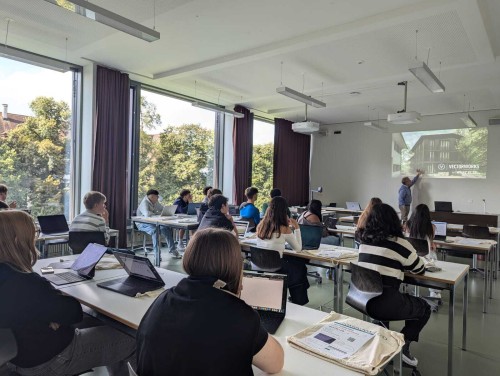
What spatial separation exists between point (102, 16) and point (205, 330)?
3.07 metres

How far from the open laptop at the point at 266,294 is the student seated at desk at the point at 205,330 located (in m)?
0.51

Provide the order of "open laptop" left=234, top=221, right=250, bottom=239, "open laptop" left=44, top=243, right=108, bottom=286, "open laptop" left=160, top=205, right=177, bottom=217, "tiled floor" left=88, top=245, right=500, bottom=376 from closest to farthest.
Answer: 1. "open laptop" left=44, top=243, right=108, bottom=286
2. "tiled floor" left=88, top=245, right=500, bottom=376
3. "open laptop" left=234, top=221, right=250, bottom=239
4. "open laptop" left=160, top=205, right=177, bottom=217

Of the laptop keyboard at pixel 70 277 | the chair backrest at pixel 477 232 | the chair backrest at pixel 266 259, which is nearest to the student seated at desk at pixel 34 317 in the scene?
→ the laptop keyboard at pixel 70 277

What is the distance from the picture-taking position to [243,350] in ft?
3.63

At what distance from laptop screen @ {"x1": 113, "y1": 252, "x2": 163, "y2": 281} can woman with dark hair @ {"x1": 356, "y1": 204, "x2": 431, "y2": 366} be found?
57.2 inches

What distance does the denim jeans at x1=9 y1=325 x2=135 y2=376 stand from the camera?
169cm

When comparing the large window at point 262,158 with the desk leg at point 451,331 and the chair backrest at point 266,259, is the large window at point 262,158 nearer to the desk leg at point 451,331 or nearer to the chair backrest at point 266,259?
the chair backrest at point 266,259

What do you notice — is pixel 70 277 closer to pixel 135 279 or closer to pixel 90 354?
pixel 135 279

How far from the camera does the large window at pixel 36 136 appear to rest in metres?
5.29

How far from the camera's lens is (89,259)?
8.22 ft

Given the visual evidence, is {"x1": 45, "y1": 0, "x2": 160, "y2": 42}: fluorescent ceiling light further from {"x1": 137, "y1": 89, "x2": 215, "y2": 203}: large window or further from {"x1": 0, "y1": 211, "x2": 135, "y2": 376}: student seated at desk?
{"x1": 137, "y1": 89, "x2": 215, "y2": 203}: large window

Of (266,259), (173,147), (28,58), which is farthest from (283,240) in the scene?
(173,147)

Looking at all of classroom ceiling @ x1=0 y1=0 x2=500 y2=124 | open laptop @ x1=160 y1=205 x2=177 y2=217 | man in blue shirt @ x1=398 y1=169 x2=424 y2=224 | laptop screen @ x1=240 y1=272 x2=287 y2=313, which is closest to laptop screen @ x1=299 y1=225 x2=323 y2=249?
laptop screen @ x1=240 y1=272 x2=287 y2=313

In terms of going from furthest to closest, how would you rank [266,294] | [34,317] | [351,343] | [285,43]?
[285,43] → [266,294] → [34,317] → [351,343]
